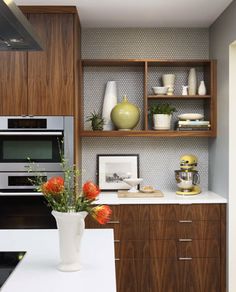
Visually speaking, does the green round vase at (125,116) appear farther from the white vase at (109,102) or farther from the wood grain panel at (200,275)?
the wood grain panel at (200,275)

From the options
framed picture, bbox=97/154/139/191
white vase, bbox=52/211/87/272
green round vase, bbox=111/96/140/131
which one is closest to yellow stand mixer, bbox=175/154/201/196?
framed picture, bbox=97/154/139/191

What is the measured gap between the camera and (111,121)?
13.7 ft

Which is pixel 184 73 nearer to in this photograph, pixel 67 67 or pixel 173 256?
pixel 67 67

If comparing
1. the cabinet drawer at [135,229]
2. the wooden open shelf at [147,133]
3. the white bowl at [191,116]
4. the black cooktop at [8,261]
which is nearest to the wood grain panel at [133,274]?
the cabinet drawer at [135,229]

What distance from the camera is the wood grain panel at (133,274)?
373 centimetres

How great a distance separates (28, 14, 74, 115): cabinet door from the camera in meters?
3.65

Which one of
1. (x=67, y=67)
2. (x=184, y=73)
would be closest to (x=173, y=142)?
(x=184, y=73)

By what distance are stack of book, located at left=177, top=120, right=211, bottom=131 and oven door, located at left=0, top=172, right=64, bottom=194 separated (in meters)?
1.18

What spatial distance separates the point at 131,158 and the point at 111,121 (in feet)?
1.36

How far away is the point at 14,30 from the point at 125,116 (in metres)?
2.38

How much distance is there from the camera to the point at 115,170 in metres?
4.30

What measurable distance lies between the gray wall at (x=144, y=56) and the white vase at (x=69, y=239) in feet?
8.09

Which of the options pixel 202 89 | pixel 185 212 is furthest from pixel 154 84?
pixel 185 212

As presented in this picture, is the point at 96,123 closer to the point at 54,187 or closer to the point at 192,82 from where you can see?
the point at 192,82
